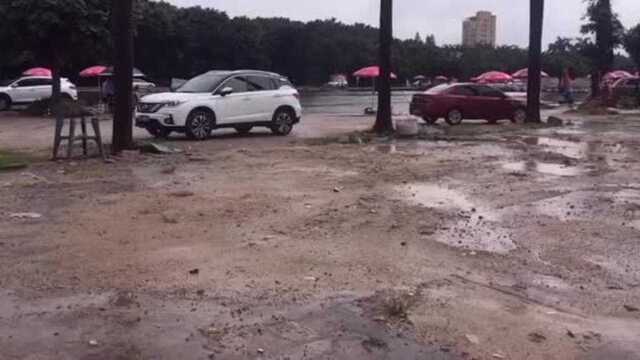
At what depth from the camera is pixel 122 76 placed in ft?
56.9

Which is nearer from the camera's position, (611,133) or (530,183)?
(530,183)

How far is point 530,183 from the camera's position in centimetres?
1331

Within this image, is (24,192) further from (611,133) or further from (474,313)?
(611,133)

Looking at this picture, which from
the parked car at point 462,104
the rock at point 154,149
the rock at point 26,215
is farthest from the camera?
the parked car at point 462,104

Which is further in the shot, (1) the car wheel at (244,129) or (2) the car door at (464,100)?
(2) the car door at (464,100)

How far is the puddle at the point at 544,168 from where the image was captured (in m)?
14.9

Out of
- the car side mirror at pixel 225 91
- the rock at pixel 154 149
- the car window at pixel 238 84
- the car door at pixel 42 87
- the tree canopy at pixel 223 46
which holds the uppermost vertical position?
the tree canopy at pixel 223 46

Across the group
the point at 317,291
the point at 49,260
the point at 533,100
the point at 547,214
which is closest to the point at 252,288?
the point at 317,291

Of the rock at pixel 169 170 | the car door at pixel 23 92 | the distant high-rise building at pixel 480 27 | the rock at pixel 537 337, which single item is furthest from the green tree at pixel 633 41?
the distant high-rise building at pixel 480 27

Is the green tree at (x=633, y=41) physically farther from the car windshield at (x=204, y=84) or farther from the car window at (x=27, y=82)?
the car windshield at (x=204, y=84)

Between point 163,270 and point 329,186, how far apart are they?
17.8 feet

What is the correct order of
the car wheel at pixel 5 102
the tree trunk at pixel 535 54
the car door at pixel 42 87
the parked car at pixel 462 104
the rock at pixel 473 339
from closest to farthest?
the rock at pixel 473 339
the parked car at pixel 462 104
the tree trunk at pixel 535 54
the car wheel at pixel 5 102
the car door at pixel 42 87

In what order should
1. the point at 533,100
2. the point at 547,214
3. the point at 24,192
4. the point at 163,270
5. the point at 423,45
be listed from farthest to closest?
the point at 423,45
the point at 533,100
the point at 24,192
the point at 547,214
the point at 163,270

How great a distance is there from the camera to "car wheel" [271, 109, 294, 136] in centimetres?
2307
